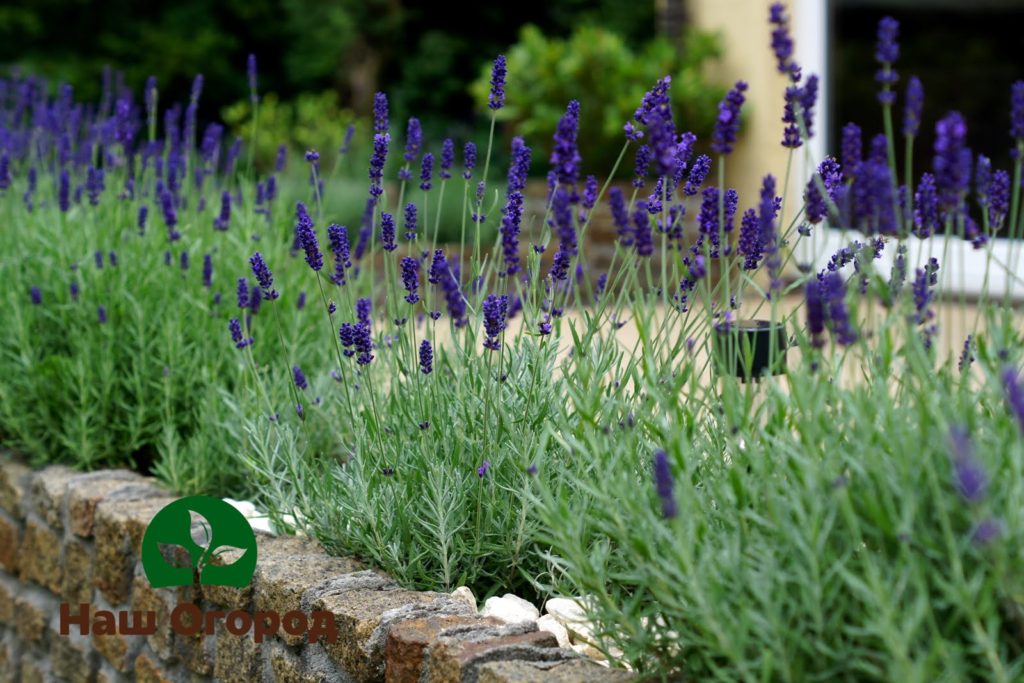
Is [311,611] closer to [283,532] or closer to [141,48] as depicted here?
[283,532]

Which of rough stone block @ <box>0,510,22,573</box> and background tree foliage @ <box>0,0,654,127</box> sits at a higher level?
background tree foliage @ <box>0,0,654,127</box>

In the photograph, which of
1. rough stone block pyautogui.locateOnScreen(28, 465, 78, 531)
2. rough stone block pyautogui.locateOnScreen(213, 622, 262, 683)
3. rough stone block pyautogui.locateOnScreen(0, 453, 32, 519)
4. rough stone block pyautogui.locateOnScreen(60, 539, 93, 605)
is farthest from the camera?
rough stone block pyautogui.locateOnScreen(0, 453, 32, 519)

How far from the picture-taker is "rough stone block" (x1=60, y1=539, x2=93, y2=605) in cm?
342

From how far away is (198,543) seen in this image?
290 cm

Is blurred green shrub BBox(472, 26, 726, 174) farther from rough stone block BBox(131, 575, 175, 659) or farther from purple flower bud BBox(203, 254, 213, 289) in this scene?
rough stone block BBox(131, 575, 175, 659)

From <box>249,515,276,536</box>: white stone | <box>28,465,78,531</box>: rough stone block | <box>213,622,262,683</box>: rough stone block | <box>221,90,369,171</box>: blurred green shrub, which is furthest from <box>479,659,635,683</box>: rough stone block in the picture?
<box>221,90,369,171</box>: blurred green shrub

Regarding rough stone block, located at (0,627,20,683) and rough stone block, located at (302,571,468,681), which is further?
rough stone block, located at (0,627,20,683)

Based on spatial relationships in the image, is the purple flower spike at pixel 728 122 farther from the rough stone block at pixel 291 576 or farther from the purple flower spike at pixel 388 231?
the rough stone block at pixel 291 576

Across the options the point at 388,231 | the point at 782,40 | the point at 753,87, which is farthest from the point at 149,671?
the point at 753,87

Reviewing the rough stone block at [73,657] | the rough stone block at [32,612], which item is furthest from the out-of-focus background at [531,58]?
the rough stone block at [73,657]

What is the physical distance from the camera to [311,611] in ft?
8.07

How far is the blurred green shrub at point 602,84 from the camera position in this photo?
8.12m

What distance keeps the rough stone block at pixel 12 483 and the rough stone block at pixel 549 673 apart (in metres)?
2.34

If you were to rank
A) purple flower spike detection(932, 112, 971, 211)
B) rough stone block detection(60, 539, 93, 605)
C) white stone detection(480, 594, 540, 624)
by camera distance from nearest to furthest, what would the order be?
purple flower spike detection(932, 112, 971, 211), white stone detection(480, 594, 540, 624), rough stone block detection(60, 539, 93, 605)
